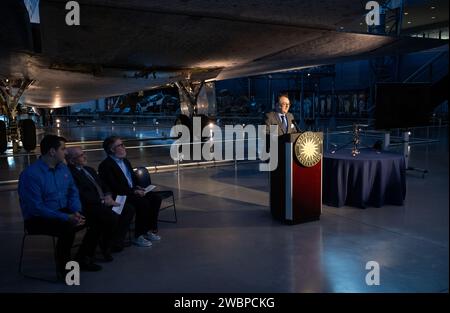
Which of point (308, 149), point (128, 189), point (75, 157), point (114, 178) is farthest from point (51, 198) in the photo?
point (308, 149)

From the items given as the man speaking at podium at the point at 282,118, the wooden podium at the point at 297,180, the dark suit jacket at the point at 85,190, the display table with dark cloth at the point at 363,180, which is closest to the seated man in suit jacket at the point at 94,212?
the dark suit jacket at the point at 85,190

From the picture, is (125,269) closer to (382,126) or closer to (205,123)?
(382,126)

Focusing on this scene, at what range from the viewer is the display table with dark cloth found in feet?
19.6

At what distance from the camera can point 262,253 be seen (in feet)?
13.9

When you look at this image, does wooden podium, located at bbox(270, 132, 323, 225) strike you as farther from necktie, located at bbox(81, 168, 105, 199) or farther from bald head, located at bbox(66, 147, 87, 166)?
bald head, located at bbox(66, 147, 87, 166)

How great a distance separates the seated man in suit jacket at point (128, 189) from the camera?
4559 millimetres

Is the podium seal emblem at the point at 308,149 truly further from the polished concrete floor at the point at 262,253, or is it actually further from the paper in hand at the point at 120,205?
the paper in hand at the point at 120,205

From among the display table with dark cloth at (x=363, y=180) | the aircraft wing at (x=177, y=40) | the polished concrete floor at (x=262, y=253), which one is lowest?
the polished concrete floor at (x=262, y=253)

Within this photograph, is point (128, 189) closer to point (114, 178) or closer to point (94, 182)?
point (114, 178)

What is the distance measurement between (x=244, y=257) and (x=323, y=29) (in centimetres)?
364

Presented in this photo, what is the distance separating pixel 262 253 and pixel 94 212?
181 centimetres

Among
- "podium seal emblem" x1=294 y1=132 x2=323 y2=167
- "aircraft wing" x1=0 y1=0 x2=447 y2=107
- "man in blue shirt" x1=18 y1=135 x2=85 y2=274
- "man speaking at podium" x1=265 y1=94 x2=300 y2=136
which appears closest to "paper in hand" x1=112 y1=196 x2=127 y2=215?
"man in blue shirt" x1=18 y1=135 x2=85 y2=274

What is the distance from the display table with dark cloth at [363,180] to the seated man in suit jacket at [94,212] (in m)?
3.36

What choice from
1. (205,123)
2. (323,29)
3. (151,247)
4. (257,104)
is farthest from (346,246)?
A: (257,104)
